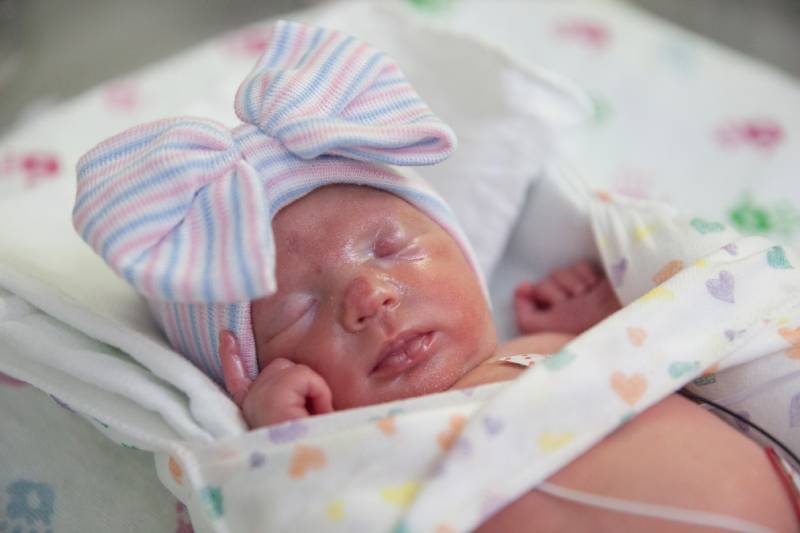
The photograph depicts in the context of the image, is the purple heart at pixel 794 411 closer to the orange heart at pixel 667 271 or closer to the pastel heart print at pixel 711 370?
the pastel heart print at pixel 711 370

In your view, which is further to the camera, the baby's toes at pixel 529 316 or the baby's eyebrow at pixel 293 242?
the baby's toes at pixel 529 316

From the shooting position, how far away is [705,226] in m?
1.02

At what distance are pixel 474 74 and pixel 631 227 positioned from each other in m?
0.36

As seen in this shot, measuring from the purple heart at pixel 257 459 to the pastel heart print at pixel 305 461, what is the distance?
0.03 meters

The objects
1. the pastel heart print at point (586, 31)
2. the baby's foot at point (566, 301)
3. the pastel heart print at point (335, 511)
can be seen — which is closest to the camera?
the pastel heart print at point (335, 511)

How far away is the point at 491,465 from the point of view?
76 centimetres

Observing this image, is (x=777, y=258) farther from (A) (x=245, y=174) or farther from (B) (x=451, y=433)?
(A) (x=245, y=174)

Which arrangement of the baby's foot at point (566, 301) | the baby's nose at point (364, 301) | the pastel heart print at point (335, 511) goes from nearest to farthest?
the pastel heart print at point (335, 511), the baby's nose at point (364, 301), the baby's foot at point (566, 301)

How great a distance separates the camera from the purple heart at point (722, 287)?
900 millimetres

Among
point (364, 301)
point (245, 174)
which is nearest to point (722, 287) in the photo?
point (364, 301)

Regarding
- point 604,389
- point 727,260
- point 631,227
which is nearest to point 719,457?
point 604,389

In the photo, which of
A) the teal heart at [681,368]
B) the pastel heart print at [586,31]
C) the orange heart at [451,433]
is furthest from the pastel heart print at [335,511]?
the pastel heart print at [586,31]

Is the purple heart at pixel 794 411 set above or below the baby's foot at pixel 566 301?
above

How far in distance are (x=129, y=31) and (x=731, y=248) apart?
1770mm
